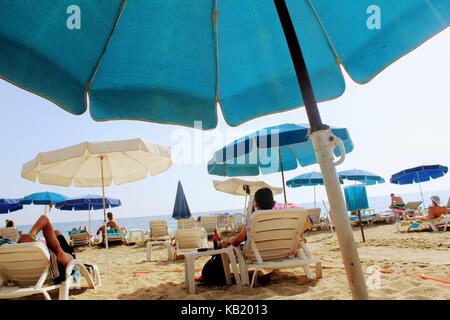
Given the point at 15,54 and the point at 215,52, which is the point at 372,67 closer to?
the point at 215,52

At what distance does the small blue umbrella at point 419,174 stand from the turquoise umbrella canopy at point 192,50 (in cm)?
1342

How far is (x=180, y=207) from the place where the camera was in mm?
14812

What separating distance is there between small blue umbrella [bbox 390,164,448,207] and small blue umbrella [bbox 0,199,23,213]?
19.1 meters

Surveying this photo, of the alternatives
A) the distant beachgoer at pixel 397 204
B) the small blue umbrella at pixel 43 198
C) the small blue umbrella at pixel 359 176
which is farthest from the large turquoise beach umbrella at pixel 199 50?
the distant beachgoer at pixel 397 204

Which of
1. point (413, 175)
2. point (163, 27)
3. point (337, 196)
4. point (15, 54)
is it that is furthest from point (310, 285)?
point (413, 175)

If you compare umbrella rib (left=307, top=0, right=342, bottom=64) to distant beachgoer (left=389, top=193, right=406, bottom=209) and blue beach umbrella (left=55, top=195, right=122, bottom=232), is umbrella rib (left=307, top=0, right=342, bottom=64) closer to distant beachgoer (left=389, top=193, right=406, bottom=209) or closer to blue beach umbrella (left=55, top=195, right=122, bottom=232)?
distant beachgoer (left=389, top=193, right=406, bottom=209)

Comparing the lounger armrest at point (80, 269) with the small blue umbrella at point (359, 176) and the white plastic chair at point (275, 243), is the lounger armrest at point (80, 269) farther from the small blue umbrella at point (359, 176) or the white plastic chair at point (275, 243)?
the small blue umbrella at point (359, 176)

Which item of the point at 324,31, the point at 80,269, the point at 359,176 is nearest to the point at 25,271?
the point at 80,269

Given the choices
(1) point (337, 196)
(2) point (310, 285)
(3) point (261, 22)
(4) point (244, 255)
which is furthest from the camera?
(4) point (244, 255)

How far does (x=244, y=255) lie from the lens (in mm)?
3566

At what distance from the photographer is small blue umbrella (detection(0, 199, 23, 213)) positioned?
14.8m

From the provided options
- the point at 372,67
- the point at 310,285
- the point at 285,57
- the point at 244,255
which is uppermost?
the point at 285,57

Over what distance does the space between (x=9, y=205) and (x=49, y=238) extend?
15046 millimetres

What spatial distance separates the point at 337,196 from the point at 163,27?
1.92 metres
